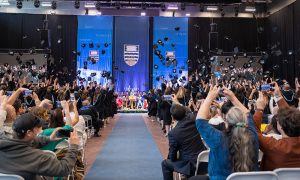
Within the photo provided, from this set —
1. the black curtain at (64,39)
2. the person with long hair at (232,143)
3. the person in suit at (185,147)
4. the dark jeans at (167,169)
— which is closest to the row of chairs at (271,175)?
the person with long hair at (232,143)

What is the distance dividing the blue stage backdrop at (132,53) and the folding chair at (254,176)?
19.9 m

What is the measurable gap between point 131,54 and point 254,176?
66.6 feet

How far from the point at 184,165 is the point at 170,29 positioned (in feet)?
62.2

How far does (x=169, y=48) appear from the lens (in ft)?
72.4

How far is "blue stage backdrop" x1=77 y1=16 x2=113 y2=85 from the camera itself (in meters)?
21.8

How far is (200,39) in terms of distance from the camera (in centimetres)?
2267

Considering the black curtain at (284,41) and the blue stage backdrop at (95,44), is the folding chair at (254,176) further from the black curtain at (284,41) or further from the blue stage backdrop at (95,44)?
the blue stage backdrop at (95,44)

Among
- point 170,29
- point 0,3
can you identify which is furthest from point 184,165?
point 0,3

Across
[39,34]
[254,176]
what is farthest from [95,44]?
[254,176]

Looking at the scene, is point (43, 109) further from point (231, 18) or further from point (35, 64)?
point (231, 18)

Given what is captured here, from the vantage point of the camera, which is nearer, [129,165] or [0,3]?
[129,165]

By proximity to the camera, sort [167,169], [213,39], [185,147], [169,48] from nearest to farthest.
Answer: [185,147] → [167,169] → [213,39] → [169,48]

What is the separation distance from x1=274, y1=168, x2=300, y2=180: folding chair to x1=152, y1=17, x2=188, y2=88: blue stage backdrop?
18646 mm

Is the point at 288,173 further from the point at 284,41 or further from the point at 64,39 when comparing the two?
Answer: the point at 64,39
